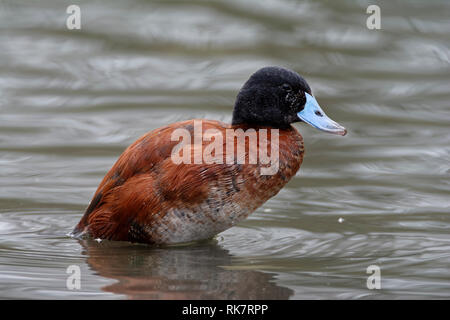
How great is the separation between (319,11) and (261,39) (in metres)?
1.17

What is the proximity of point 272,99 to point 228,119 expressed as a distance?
308cm

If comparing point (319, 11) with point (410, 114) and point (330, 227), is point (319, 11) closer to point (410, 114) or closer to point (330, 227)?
point (410, 114)

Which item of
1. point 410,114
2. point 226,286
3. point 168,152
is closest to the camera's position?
point 226,286

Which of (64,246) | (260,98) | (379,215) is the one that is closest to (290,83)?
(260,98)

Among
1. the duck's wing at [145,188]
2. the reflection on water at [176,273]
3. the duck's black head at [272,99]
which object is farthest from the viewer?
the duck's black head at [272,99]

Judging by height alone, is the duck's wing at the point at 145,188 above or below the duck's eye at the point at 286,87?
below

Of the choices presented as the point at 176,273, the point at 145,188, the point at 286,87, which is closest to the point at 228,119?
the point at 286,87

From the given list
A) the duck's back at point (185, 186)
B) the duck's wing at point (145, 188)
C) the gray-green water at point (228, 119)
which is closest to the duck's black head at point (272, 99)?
the duck's back at point (185, 186)

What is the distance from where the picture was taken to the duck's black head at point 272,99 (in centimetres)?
623

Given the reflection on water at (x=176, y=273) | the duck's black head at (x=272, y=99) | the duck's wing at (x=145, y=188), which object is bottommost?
the reflection on water at (x=176, y=273)

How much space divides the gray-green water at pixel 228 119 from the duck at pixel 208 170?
8.3 inches

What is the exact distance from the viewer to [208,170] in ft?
19.4

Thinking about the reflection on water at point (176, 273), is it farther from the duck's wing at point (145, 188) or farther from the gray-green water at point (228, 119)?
the duck's wing at point (145, 188)

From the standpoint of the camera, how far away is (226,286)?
549cm
